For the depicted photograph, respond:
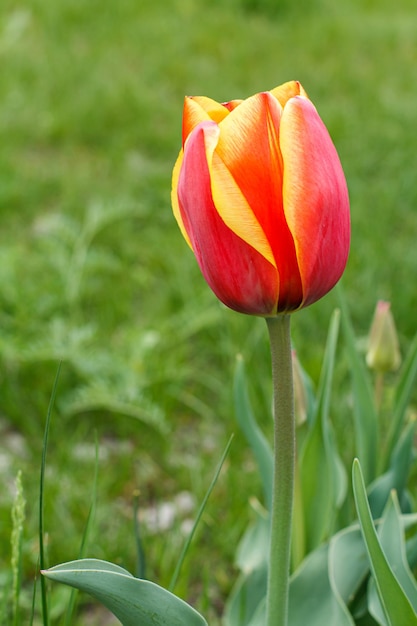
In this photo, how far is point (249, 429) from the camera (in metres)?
1.14

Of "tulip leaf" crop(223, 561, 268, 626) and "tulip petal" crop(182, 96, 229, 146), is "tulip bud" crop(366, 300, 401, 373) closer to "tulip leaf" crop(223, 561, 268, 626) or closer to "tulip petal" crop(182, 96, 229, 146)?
"tulip leaf" crop(223, 561, 268, 626)

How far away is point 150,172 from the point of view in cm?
300

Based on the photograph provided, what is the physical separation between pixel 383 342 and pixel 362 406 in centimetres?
10

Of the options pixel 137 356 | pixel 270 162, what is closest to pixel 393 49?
pixel 137 356

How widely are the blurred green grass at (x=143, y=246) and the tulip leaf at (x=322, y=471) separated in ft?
0.52

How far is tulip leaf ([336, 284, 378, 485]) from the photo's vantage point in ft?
3.66

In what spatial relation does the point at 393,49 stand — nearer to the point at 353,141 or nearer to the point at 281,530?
the point at 353,141

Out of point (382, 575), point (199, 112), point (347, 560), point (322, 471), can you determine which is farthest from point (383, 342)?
point (199, 112)

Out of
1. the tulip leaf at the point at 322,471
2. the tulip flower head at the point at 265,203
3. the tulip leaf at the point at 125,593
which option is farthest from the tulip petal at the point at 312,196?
the tulip leaf at the point at 322,471

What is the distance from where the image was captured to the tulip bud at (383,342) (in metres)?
1.17

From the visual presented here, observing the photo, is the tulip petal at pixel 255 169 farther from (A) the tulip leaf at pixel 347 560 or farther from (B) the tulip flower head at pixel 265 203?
(A) the tulip leaf at pixel 347 560

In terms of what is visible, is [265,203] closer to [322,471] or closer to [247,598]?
[322,471]

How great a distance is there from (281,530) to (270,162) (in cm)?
32

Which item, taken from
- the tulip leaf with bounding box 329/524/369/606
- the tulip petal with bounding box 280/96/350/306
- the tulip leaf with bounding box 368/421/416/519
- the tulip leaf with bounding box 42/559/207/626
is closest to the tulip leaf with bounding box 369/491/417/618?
the tulip leaf with bounding box 329/524/369/606
